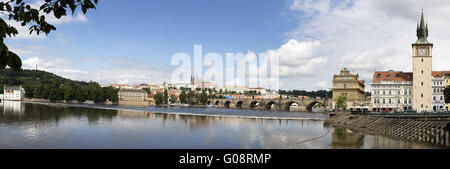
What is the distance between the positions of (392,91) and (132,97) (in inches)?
4811

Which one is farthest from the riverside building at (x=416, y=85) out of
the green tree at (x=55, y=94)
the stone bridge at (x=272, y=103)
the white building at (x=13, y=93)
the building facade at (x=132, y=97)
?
the white building at (x=13, y=93)

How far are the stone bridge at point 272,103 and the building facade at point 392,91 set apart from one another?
19.8 m

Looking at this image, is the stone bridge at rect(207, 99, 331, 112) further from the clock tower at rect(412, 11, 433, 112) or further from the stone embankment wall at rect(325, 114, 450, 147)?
the stone embankment wall at rect(325, 114, 450, 147)

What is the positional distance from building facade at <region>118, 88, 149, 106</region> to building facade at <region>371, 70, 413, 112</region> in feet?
346

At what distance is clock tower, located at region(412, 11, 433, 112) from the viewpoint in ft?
260

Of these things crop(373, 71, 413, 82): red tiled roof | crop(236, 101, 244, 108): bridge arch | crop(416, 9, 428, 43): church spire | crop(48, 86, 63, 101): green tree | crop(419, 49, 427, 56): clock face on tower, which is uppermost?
crop(416, 9, 428, 43): church spire

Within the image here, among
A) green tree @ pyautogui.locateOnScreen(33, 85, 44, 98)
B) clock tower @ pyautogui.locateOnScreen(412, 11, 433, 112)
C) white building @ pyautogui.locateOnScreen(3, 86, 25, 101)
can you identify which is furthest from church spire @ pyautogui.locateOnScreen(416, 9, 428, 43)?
white building @ pyautogui.locateOnScreen(3, 86, 25, 101)

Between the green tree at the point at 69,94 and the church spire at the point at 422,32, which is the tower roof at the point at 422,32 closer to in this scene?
the church spire at the point at 422,32

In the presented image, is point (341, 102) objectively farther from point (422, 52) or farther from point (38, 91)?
point (38, 91)

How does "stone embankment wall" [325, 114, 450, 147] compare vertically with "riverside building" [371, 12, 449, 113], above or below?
below

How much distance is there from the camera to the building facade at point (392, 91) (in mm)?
84562

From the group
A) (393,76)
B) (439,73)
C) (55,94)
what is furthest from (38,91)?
(439,73)
